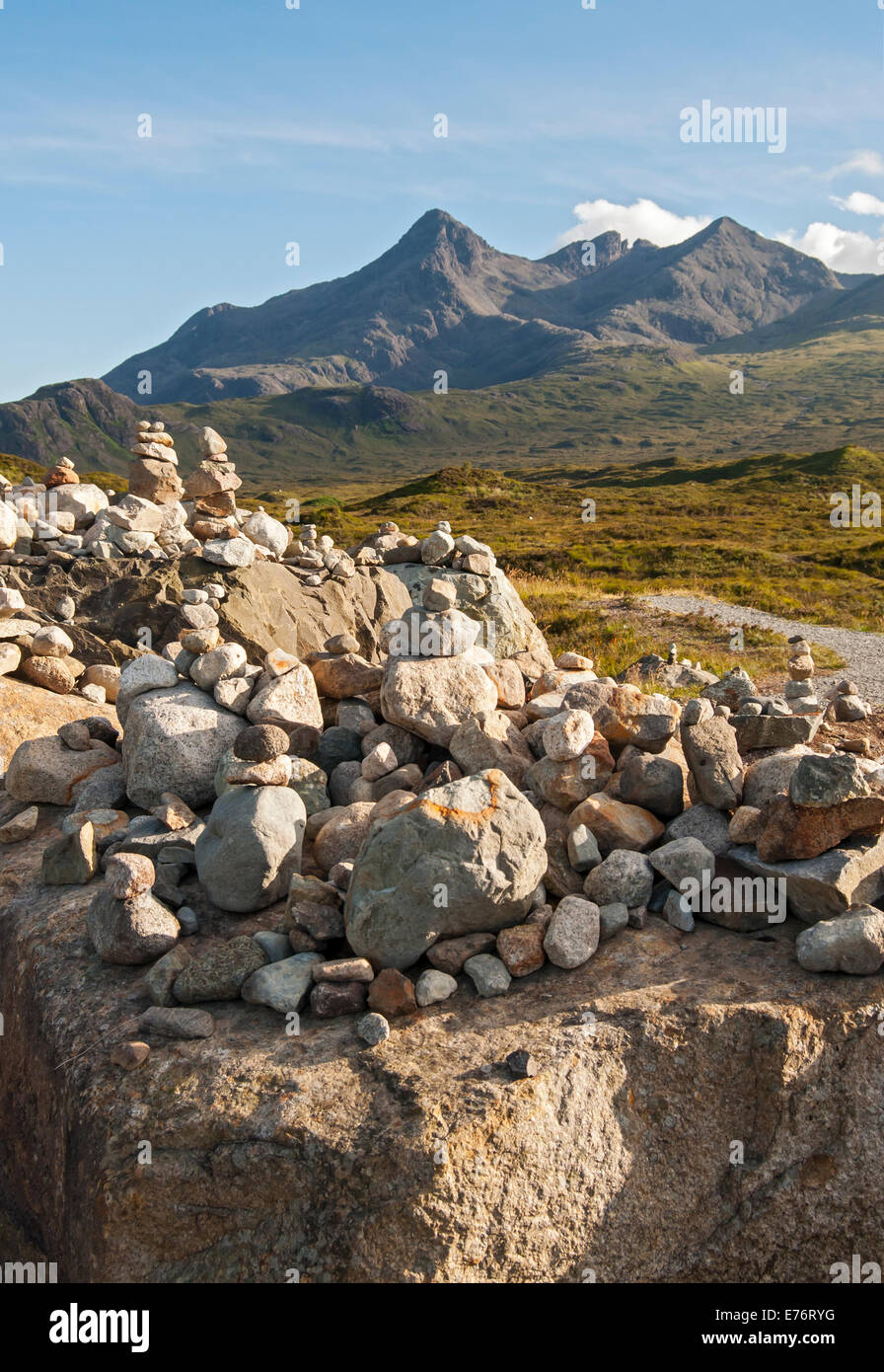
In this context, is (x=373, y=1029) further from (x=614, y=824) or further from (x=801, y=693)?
(x=801, y=693)

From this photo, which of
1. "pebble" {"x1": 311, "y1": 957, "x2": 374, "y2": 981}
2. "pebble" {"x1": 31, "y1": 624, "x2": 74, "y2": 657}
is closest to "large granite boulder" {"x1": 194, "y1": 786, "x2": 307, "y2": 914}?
"pebble" {"x1": 311, "y1": 957, "x2": 374, "y2": 981}

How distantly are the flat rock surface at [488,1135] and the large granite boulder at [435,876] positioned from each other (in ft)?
1.31

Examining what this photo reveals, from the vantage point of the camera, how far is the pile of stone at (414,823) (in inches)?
193

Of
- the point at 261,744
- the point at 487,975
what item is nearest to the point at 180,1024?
the point at 487,975

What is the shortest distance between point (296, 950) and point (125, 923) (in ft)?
3.48

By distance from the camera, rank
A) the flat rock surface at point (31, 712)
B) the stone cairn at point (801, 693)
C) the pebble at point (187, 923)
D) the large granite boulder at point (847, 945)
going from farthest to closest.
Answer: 1. the stone cairn at point (801, 693)
2. the flat rock surface at point (31, 712)
3. the pebble at point (187, 923)
4. the large granite boulder at point (847, 945)

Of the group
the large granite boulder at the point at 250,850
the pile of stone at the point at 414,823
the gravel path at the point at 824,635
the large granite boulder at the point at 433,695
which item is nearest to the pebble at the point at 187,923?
the pile of stone at the point at 414,823

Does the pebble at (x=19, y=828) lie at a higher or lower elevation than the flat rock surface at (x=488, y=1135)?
higher

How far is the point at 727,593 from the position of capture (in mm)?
30578

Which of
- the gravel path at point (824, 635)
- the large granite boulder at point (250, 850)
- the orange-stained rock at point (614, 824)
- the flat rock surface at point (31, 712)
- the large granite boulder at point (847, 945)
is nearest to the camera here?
the large granite boulder at point (847, 945)

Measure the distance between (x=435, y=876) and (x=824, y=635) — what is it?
21.5 m

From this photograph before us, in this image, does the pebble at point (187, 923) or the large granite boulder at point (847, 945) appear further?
the pebble at point (187, 923)

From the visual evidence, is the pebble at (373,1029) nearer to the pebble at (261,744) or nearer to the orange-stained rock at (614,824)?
the orange-stained rock at (614,824)
